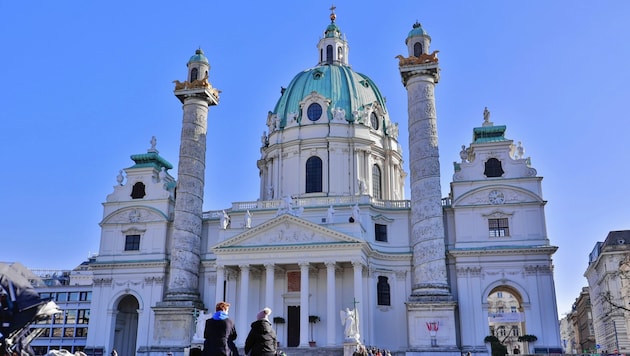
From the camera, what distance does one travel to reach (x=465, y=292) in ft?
139

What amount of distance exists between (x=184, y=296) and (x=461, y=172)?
2180 cm

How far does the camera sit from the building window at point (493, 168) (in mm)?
44875

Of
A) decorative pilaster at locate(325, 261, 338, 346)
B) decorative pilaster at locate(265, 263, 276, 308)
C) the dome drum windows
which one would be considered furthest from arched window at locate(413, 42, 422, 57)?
decorative pilaster at locate(265, 263, 276, 308)

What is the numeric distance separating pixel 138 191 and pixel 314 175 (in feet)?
47.4

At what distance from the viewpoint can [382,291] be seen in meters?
43.9

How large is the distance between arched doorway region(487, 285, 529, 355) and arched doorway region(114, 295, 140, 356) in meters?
27.9

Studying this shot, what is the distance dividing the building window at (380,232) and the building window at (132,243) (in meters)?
18.7

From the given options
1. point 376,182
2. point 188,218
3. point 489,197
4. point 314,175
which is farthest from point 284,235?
point 489,197

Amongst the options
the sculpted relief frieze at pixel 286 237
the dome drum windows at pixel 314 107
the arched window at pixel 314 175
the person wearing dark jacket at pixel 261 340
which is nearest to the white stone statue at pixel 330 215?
the sculpted relief frieze at pixel 286 237

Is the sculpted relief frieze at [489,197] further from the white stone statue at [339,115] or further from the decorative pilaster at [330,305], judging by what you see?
the white stone statue at [339,115]

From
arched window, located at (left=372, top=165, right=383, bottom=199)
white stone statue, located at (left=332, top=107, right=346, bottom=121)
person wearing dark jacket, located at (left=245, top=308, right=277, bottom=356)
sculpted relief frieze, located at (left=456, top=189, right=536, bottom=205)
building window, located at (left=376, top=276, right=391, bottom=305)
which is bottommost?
person wearing dark jacket, located at (left=245, top=308, right=277, bottom=356)

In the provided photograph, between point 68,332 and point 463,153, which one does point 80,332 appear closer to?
point 68,332

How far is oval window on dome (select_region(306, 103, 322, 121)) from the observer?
2109 inches

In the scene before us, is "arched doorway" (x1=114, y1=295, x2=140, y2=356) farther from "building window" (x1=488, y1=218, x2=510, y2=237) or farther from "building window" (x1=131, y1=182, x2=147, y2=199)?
"building window" (x1=488, y1=218, x2=510, y2=237)
